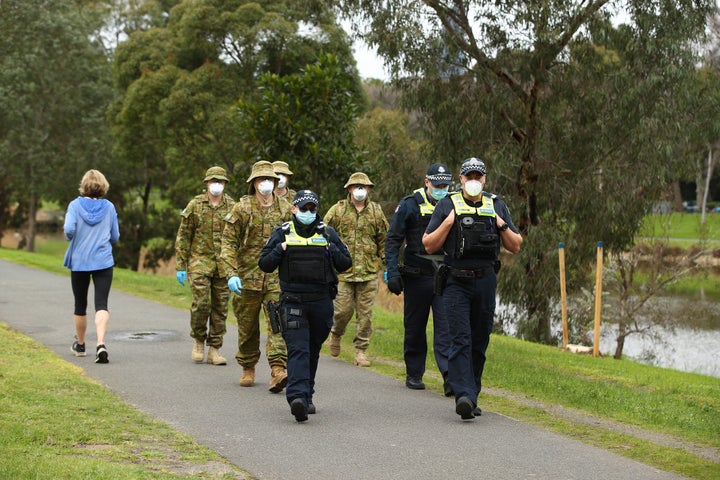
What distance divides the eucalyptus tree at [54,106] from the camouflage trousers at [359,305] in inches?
1376

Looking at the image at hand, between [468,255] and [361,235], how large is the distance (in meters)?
→ 3.22

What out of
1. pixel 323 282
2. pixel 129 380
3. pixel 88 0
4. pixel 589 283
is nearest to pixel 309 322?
pixel 323 282

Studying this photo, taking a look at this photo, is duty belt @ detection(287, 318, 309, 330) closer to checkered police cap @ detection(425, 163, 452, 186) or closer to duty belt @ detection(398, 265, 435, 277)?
duty belt @ detection(398, 265, 435, 277)

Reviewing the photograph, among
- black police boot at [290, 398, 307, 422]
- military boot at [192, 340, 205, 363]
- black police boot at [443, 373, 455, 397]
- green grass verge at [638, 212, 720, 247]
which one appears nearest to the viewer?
black police boot at [290, 398, 307, 422]

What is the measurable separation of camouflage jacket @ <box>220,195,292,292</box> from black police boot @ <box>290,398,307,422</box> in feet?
5.32

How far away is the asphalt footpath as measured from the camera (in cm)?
633

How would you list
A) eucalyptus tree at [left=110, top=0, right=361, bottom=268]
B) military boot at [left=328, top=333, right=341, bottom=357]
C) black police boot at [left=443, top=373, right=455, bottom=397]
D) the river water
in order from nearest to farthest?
1. black police boot at [left=443, top=373, right=455, bottom=397]
2. military boot at [left=328, top=333, right=341, bottom=357]
3. the river water
4. eucalyptus tree at [left=110, top=0, right=361, bottom=268]

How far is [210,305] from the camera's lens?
10516 millimetres

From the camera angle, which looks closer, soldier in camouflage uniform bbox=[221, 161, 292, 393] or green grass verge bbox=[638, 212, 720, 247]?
soldier in camouflage uniform bbox=[221, 161, 292, 393]

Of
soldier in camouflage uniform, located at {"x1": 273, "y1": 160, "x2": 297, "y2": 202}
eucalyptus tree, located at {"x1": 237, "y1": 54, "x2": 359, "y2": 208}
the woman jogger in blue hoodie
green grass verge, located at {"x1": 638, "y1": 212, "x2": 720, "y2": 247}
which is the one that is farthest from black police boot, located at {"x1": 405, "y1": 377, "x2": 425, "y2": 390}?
green grass verge, located at {"x1": 638, "y1": 212, "x2": 720, "y2": 247}

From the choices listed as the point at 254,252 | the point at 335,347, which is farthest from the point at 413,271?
the point at 335,347

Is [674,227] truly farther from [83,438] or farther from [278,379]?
[83,438]

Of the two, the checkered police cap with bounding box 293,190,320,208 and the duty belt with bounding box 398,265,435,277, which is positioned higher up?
the checkered police cap with bounding box 293,190,320,208

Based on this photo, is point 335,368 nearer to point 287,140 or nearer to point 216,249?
point 216,249
